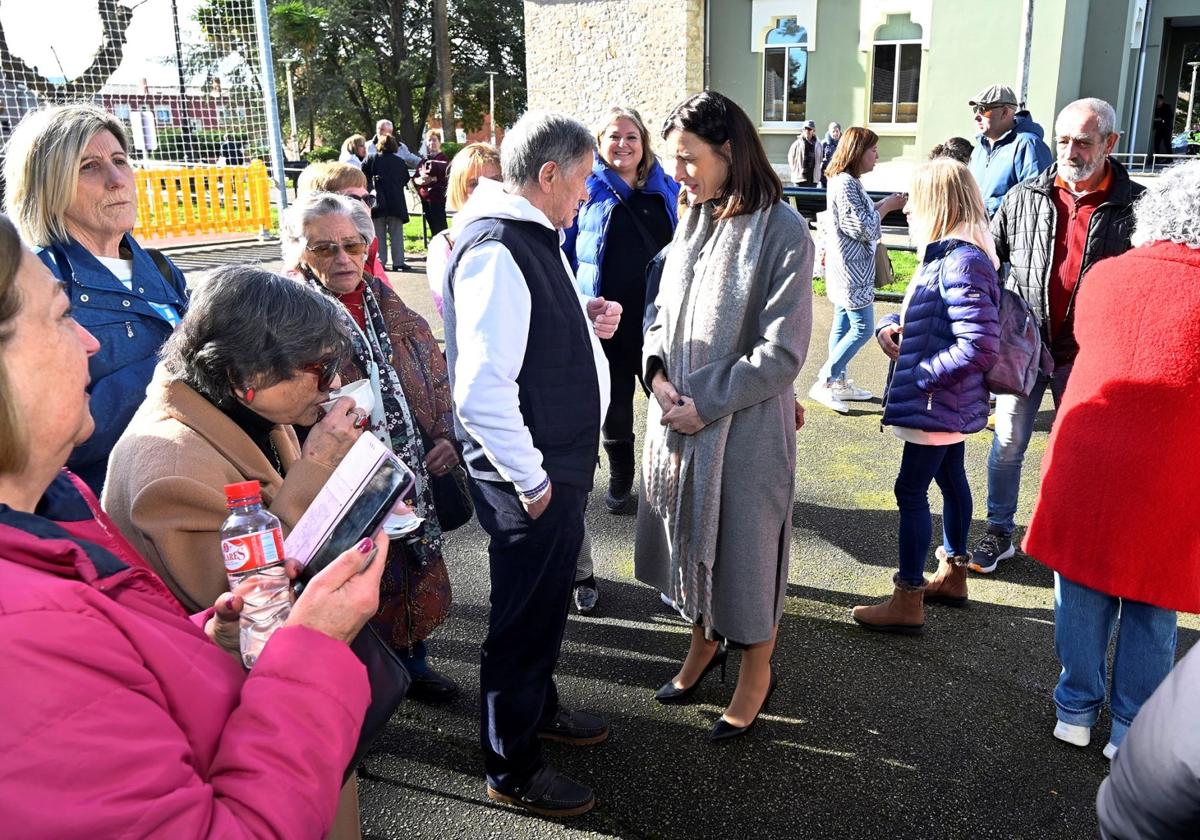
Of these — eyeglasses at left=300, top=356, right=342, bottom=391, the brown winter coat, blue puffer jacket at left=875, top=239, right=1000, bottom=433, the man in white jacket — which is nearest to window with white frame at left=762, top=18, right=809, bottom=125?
blue puffer jacket at left=875, top=239, right=1000, bottom=433

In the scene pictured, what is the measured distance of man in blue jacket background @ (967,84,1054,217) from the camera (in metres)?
6.37

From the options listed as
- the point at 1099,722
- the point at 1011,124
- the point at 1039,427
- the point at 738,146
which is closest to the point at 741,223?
the point at 738,146

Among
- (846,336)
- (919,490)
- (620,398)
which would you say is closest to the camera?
(919,490)

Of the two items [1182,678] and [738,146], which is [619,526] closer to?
[738,146]

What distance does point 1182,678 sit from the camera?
1327 millimetres

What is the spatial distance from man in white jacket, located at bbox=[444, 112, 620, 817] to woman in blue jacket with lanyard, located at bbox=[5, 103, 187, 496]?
98 centimetres

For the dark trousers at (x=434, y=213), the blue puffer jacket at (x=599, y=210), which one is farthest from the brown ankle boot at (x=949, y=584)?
the dark trousers at (x=434, y=213)

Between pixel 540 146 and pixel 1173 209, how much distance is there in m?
1.77

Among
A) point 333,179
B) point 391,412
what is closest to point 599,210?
point 333,179

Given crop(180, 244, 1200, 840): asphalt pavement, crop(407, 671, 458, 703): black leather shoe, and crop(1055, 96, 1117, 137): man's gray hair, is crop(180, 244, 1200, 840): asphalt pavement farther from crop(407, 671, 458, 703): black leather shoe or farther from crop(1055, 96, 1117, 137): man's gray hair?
crop(1055, 96, 1117, 137): man's gray hair

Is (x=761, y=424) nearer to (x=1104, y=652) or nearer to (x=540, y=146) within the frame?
(x=540, y=146)

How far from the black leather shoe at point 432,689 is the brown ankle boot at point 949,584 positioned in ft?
6.63

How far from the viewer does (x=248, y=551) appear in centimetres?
149

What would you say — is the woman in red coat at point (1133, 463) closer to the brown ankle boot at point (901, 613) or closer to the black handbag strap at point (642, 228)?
the brown ankle boot at point (901, 613)
